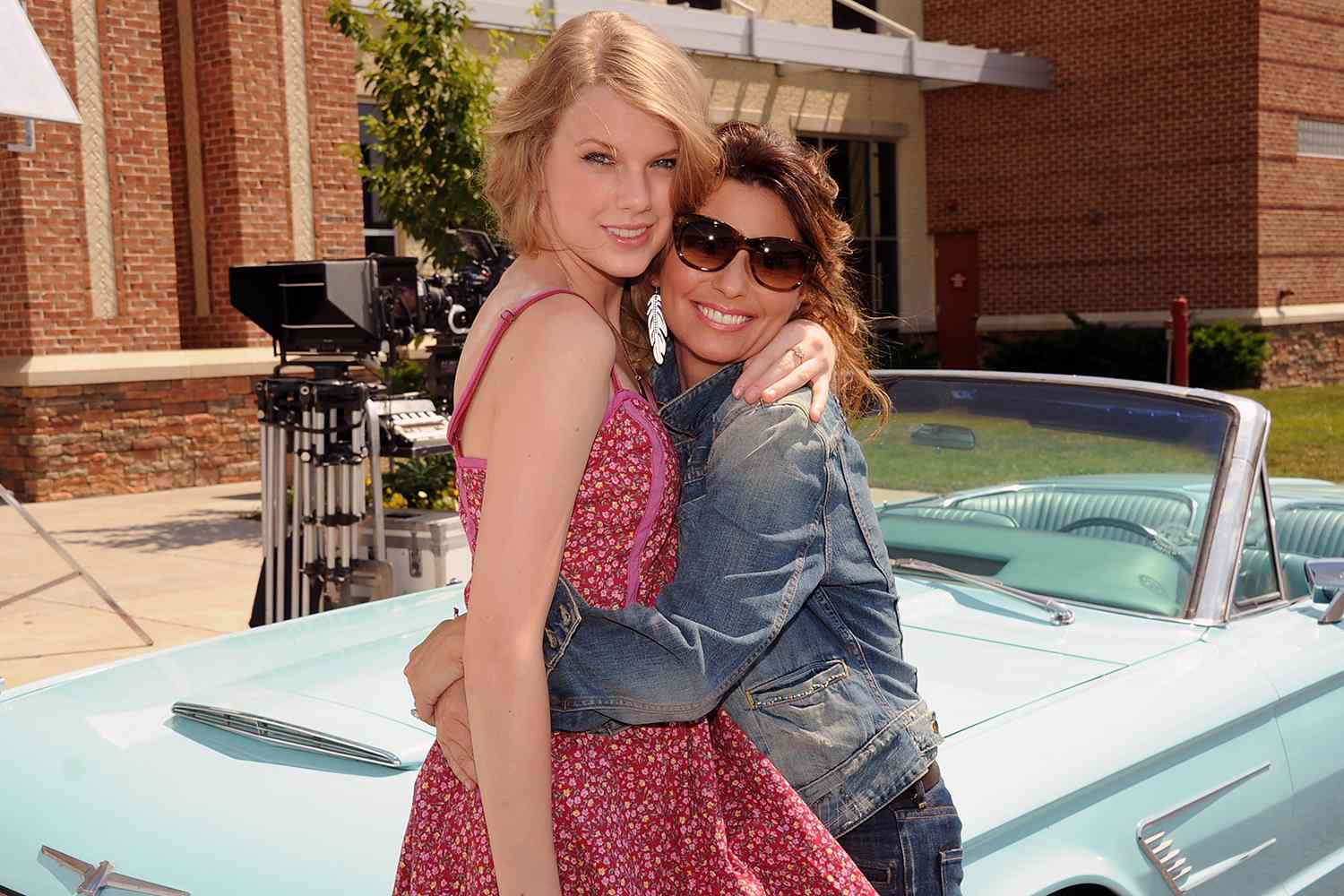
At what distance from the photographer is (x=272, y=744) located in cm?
230

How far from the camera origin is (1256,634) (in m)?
2.91

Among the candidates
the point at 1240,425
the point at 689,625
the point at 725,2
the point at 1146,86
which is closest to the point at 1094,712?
the point at 1240,425

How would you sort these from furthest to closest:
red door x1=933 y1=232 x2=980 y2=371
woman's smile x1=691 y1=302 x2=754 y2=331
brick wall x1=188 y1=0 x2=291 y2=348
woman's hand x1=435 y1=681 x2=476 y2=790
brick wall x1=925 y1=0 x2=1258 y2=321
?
red door x1=933 y1=232 x2=980 y2=371 → brick wall x1=925 y1=0 x2=1258 y2=321 → brick wall x1=188 y1=0 x2=291 y2=348 → woman's smile x1=691 y1=302 x2=754 y2=331 → woman's hand x1=435 y1=681 x2=476 y2=790

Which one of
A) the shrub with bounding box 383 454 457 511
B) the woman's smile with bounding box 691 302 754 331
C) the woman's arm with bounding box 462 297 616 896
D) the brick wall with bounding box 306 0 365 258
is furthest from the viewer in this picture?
the brick wall with bounding box 306 0 365 258

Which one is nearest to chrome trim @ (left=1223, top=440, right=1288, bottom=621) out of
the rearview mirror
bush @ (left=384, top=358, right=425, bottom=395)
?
the rearview mirror

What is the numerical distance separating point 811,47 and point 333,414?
12833 mm

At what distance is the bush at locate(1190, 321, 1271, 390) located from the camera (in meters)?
18.7

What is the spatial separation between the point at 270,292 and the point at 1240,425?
14.1ft

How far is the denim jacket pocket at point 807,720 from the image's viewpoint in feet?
5.45

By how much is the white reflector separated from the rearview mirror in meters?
3.21

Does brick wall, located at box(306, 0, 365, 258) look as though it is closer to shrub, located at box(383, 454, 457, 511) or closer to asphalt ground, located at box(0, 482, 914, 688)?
asphalt ground, located at box(0, 482, 914, 688)

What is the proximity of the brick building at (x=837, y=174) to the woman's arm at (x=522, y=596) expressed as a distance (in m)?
10.6

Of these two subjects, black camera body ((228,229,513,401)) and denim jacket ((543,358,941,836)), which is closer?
denim jacket ((543,358,941,836))

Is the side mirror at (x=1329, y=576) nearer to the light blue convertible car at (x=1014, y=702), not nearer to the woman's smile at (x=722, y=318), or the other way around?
the light blue convertible car at (x=1014, y=702)
